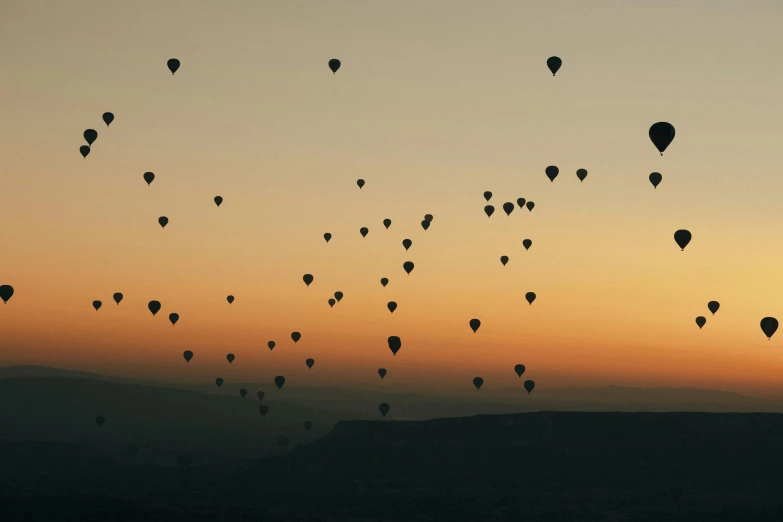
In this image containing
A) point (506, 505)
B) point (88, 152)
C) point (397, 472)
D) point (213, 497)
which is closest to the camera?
point (88, 152)

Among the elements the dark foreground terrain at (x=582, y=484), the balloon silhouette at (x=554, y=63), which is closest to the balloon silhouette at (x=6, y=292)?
the balloon silhouette at (x=554, y=63)

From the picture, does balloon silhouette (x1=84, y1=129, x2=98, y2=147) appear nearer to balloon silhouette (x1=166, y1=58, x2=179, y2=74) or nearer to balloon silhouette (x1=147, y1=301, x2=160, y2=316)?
balloon silhouette (x1=166, y1=58, x2=179, y2=74)

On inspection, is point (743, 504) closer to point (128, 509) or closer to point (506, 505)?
point (506, 505)

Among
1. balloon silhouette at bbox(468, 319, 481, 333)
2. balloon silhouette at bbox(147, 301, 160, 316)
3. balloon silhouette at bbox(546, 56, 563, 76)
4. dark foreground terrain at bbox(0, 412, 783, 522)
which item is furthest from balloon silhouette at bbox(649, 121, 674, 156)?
dark foreground terrain at bbox(0, 412, 783, 522)

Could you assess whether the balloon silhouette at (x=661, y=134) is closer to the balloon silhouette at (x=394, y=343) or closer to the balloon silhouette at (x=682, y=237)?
the balloon silhouette at (x=682, y=237)

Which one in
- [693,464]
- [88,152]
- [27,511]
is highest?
[88,152]

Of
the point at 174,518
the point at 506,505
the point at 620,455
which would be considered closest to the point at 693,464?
the point at 620,455
